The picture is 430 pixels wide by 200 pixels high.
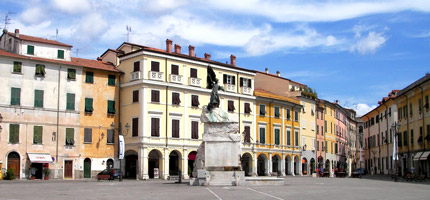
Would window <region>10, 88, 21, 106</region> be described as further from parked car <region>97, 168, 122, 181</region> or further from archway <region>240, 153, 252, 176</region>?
archway <region>240, 153, 252, 176</region>

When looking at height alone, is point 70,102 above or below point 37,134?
above

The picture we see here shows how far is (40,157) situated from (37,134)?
226 centimetres

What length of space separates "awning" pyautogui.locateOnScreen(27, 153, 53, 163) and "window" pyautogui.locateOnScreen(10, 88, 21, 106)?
5044 millimetres

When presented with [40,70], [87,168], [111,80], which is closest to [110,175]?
[87,168]

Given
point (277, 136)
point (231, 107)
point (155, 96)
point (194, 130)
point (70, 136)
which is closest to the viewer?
point (70, 136)

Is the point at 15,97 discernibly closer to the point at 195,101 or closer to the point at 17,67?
the point at 17,67

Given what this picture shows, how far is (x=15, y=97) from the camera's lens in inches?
2052

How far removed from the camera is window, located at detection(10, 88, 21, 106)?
51.9 metres

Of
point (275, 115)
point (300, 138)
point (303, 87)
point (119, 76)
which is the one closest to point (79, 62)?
point (119, 76)

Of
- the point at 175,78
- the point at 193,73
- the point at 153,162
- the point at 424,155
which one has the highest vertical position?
the point at 193,73

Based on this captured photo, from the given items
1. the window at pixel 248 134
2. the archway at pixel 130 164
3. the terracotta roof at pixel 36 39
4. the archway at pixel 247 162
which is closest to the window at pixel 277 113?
the window at pixel 248 134

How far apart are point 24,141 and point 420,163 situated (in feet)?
134

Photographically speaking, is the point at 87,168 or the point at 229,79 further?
the point at 229,79

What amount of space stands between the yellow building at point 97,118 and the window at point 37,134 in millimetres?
4301
